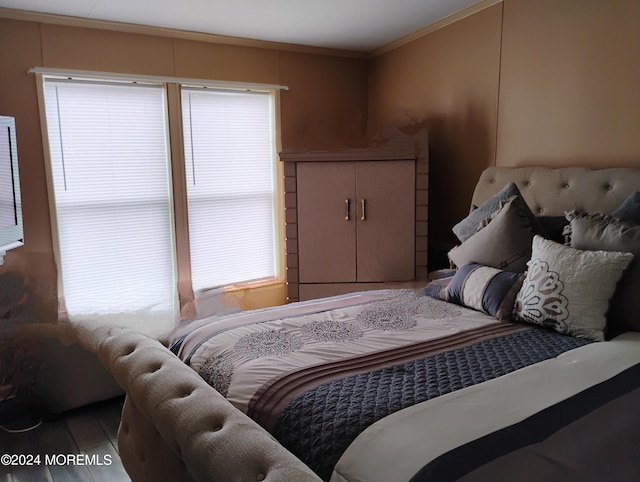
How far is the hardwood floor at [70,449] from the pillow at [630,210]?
97.2 inches

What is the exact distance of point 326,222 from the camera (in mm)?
3352

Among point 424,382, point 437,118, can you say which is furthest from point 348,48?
point 424,382

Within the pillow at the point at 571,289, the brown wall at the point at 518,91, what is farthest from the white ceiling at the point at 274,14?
the pillow at the point at 571,289

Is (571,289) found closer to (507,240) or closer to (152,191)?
(507,240)

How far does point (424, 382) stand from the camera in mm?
1461

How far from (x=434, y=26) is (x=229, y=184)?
186 centimetres

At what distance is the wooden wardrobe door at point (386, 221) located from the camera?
3262mm

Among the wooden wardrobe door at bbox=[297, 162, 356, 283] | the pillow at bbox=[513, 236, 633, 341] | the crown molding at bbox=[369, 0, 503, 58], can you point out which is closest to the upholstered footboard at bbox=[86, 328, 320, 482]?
the pillow at bbox=[513, 236, 633, 341]

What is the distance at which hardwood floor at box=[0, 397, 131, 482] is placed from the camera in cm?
223

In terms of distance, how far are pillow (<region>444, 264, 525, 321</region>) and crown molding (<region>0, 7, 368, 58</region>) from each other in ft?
7.65

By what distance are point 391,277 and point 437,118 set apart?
1.19 meters

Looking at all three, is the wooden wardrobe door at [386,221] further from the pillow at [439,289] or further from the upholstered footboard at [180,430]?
the upholstered footboard at [180,430]

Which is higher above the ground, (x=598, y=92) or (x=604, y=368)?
(x=598, y=92)

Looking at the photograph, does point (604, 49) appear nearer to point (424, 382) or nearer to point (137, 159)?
point (424, 382)
